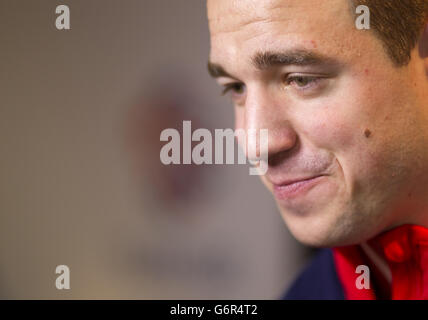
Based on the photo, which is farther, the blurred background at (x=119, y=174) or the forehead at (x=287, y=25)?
the blurred background at (x=119, y=174)

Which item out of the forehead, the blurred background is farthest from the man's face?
the blurred background

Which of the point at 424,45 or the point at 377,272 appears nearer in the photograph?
the point at 424,45

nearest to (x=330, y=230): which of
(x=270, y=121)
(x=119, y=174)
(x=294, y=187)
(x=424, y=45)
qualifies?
(x=294, y=187)

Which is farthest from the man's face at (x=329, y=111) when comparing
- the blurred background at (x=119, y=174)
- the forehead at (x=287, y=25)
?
the blurred background at (x=119, y=174)

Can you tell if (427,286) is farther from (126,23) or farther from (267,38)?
(126,23)

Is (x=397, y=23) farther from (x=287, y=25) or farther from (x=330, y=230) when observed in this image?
(x=330, y=230)

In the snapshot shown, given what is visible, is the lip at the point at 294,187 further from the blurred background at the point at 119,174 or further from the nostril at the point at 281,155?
the blurred background at the point at 119,174

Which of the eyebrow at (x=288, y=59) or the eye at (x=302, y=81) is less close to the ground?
the eyebrow at (x=288, y=59)

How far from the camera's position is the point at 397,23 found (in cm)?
76

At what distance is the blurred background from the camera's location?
1205 mm

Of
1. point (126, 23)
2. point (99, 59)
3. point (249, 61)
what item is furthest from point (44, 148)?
point (249, 61)

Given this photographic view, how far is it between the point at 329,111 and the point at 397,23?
0.51 feet

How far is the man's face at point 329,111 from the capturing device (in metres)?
0.76

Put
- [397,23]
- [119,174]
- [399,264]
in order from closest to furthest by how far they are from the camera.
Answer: [397,23], [399,264], [119,174]
